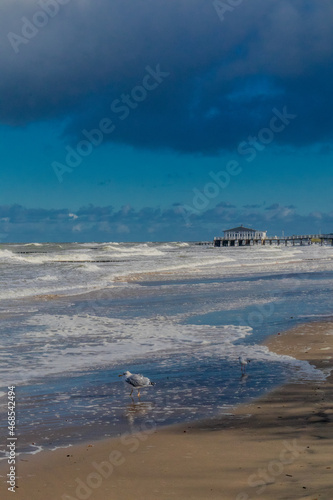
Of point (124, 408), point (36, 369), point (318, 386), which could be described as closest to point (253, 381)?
point (318, 386)

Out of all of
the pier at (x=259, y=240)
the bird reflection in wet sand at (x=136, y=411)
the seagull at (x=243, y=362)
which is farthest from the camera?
the pier at (x=259, y=240)

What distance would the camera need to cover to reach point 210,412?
7527 millimetres

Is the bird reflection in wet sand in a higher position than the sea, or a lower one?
lower

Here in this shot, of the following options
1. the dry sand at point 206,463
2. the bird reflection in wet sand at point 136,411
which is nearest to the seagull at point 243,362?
the dry sand at point 206,463

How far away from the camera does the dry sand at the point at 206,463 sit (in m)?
5.09

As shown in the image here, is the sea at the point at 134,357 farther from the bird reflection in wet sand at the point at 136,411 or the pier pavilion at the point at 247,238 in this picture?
the pier pavilion at the point at 247,238

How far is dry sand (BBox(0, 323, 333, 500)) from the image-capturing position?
5.09m

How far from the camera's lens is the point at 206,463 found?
18.8 ft

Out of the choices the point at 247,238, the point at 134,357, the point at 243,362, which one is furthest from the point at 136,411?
the point at 247,238

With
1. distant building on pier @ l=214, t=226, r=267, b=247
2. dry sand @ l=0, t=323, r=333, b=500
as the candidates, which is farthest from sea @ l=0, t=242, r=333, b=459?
distant building on pier @ l=214, t=226, r=267, b=247

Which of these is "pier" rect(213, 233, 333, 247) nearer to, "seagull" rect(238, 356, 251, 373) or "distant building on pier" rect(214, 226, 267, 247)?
"distant building on pier" rect(214, 226, 267, 247)

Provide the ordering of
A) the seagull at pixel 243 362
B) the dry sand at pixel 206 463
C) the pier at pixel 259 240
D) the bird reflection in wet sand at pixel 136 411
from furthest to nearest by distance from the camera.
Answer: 1. the pier at pixel 259 240
2. the seagull at pixel 243 362
3. the bird reflection in wet sand at pixel 136 411
4. the dry sand at pixel 206 463

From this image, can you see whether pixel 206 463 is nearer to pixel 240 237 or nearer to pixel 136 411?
pixel 136 411

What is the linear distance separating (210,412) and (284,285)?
21.7 metres
